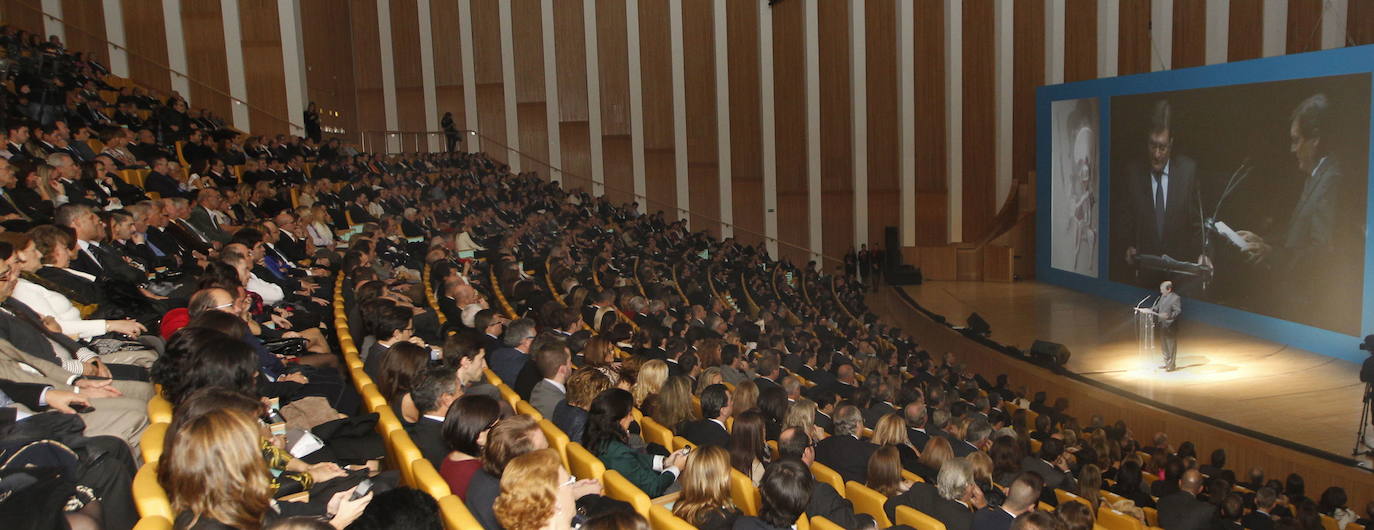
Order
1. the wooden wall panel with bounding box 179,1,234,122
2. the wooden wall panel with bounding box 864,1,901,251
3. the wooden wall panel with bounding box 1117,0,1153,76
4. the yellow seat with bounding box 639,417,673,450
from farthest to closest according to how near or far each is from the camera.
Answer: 1. the wooden wall panel with bounding box 864,1,901,251
2. the wooden wall panel with bounding box 1117,0,1153,76
3. the wooden wall panel with bounding box 179,1,234,122
4. the yellow seat with bounding box 639,417,673,450

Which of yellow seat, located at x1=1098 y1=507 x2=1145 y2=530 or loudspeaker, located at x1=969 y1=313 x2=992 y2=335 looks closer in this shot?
yellow seat, located at x1=1098 y1=507 x2=1145 y2=530

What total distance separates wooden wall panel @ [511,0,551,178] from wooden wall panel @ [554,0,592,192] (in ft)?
1.21

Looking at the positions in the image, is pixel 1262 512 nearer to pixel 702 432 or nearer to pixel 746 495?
pixel 702 432

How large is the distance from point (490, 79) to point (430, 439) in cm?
1677

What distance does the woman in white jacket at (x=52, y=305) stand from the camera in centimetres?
352

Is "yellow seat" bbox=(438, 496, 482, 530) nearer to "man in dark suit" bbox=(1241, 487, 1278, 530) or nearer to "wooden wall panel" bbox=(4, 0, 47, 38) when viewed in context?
"man in dark suit" bbox=(1241, 487, 1278, 530)

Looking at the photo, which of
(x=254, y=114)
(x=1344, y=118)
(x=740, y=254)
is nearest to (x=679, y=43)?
(x=740, y=254)

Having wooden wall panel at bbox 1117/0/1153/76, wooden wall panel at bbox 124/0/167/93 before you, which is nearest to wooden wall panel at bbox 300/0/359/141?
wooden wall panel at bbox 124/0/167/93

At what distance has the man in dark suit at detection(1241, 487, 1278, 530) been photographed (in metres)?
5.19

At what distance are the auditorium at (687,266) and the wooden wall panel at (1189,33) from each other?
0.19 ft

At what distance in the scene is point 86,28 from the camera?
524 inches

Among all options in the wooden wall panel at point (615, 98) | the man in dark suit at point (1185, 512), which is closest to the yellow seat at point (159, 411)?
the man in dark suit at point (1185, 512)

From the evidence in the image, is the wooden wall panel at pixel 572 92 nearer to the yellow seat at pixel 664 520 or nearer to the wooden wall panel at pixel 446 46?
the wooden wall panel at pixel 446 46

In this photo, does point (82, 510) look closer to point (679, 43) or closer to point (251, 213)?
point (251, 213)
